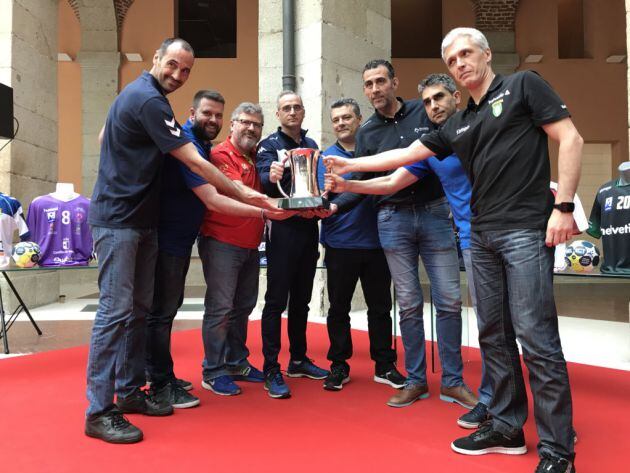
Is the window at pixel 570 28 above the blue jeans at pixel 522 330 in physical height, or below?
above

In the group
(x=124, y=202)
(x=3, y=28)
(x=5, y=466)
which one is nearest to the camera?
(x=5, y=466)

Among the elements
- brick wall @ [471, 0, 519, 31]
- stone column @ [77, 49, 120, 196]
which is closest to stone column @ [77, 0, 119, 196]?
stone column @ [77, 49, 120, 196]

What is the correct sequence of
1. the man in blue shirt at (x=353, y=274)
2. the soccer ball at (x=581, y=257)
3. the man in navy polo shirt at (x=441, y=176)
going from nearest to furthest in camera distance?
the man in navy polo shirt at (x=441, y=176), the man in blue shirt at (x=353, y=274), the soccer ball at (x=581, y=257)

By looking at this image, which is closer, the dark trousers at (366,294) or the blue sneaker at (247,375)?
the dark trousers at (366,294)

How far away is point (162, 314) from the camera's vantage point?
10.9 ft

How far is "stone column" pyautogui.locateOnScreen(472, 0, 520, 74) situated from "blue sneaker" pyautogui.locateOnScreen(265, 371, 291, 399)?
1101cm

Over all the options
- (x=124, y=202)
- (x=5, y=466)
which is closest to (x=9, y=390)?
(x=5, y=466)

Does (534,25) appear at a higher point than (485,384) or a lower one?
higher

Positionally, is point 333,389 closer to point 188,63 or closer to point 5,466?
point 5,466

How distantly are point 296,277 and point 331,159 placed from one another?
970mm

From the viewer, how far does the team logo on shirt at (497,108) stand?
2.35m

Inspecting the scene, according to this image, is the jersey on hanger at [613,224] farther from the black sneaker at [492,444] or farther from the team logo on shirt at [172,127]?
the team logo on shirt at [172,127]

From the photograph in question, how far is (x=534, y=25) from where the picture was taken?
Answer: 12758 mm

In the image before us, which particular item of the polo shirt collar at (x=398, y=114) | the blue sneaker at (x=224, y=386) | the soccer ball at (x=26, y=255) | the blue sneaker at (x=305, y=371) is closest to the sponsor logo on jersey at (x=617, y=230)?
the polo shirt collar at (x=398, y=114)
